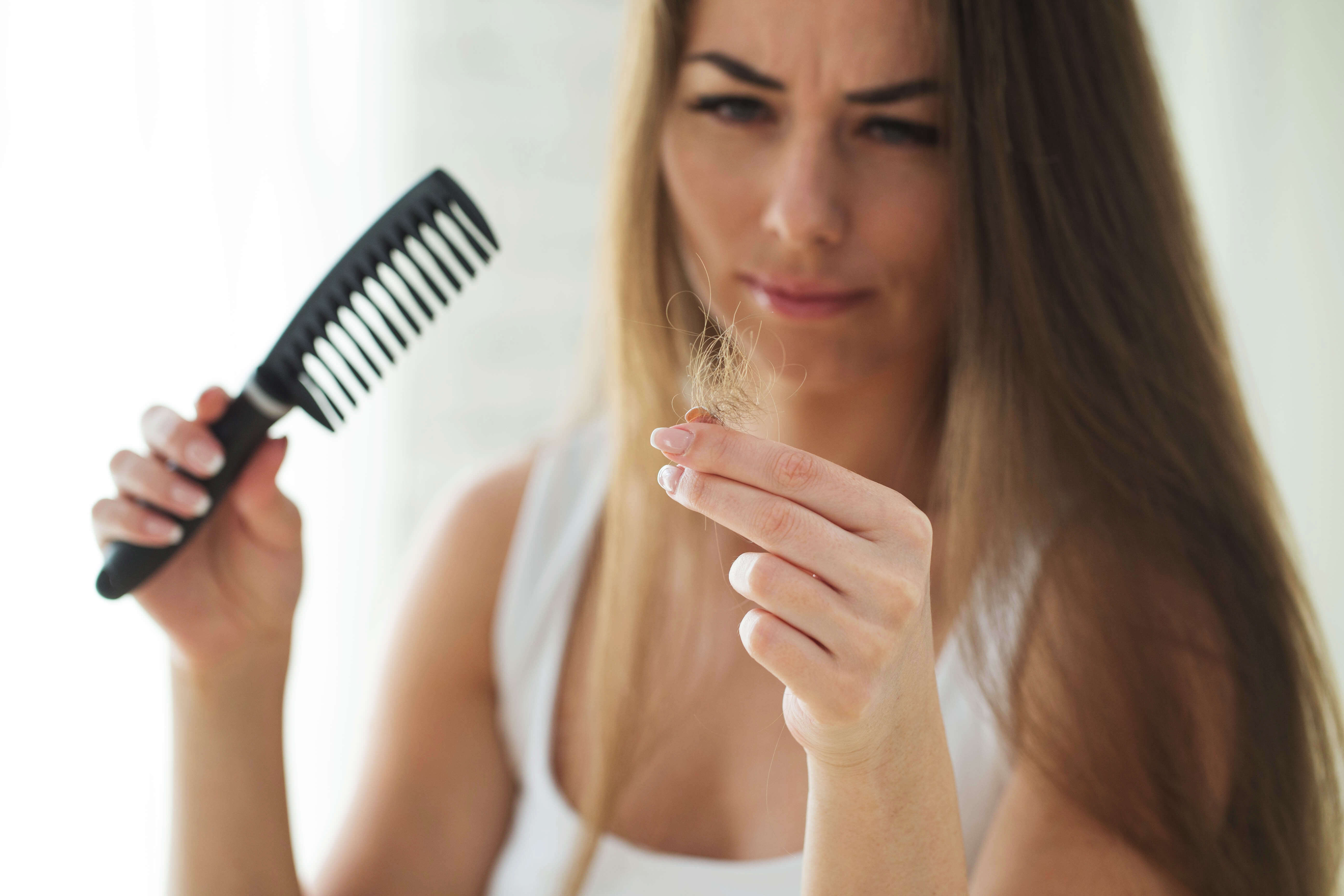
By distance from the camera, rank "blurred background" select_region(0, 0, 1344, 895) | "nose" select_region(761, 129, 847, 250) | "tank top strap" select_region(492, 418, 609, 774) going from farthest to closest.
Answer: "blurred background" select_region(0, 0, 1344, 895)
"tank top strap" select_region(492, 418, 609, 774)
"nose" select_region(761, 129, 847, 250)

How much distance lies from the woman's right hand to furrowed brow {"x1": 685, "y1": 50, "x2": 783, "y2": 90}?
380mm

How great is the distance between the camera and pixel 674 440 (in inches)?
14.4

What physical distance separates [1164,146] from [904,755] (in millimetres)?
482

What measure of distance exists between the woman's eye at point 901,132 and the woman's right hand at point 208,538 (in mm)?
435

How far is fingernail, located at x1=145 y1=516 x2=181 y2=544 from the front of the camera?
0.62 metres

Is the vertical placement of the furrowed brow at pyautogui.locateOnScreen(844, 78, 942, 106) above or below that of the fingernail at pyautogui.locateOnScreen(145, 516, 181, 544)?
→ above

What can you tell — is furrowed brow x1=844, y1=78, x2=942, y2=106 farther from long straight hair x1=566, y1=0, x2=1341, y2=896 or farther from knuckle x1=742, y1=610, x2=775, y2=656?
knuckle x1=742, y1=610, x2=775, y2=656

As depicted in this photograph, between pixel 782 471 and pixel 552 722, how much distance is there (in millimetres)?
509

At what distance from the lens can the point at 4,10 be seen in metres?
0.93

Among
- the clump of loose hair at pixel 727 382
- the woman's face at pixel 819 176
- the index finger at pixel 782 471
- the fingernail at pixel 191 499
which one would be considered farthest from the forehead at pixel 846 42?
the fingernail at pixel 191 499

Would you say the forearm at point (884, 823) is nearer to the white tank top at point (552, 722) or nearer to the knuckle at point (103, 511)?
the white tank top at point (552, 722)

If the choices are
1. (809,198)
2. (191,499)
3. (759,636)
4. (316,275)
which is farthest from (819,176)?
(316,275)

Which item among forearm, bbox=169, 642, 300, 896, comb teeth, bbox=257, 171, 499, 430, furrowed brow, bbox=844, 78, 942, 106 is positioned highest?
furrowed brow, bbox=844, 78, 942, 106

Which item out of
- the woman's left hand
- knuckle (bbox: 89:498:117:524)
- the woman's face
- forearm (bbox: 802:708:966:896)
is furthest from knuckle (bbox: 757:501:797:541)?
knuckle (bbox: 89:498:117:524)
